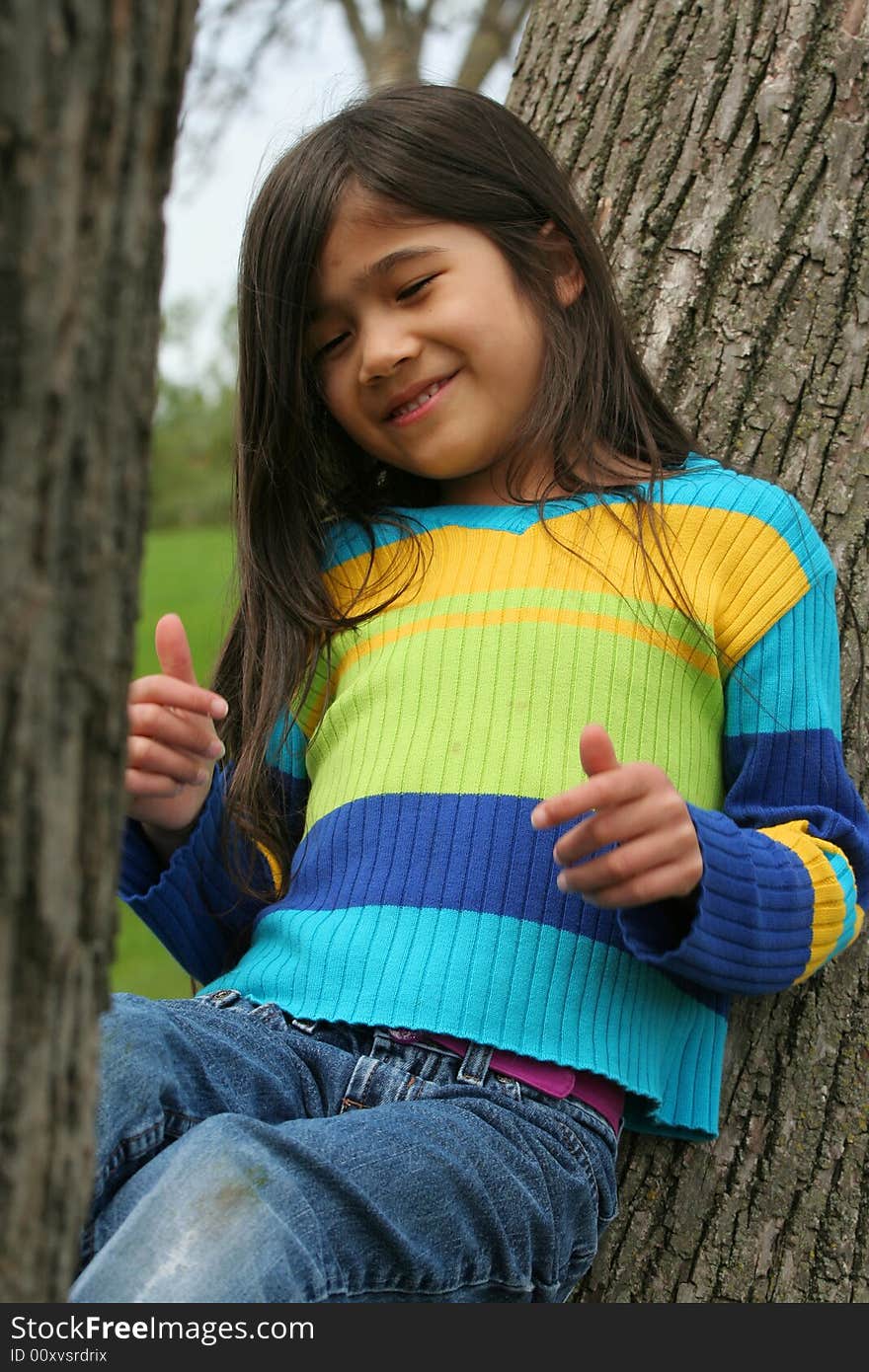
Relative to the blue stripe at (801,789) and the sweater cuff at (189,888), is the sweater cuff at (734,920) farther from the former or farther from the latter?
the sweater cuff at (189,888)

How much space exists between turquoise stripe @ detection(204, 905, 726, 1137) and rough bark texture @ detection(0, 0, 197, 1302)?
2.51 feet

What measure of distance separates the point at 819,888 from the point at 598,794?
40 cm

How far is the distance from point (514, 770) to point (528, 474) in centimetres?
49

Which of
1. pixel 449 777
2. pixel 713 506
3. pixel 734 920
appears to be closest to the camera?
pixel 734 920

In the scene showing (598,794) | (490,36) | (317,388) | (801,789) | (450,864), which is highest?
(490,36)

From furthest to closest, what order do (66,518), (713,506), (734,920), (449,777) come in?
(713,506)
(449,777)
(734,920)
(66,518)

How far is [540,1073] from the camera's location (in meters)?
1.67

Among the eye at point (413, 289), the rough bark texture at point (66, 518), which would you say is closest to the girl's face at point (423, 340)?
the eye at point (413, 289)

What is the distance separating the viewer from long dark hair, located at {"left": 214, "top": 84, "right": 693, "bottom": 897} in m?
2.01

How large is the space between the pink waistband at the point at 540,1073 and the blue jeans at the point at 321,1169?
0.04 feet

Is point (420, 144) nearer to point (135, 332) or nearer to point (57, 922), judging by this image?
point (135, 332)

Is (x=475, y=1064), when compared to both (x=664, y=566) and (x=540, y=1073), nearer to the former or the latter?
(x=540, y=1073)

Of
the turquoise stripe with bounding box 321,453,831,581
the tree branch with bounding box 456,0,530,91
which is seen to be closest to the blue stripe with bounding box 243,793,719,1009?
the turquoise stripe with bounding box 321,453,831,581

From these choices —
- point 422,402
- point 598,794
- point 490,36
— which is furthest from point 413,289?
point 490,36
